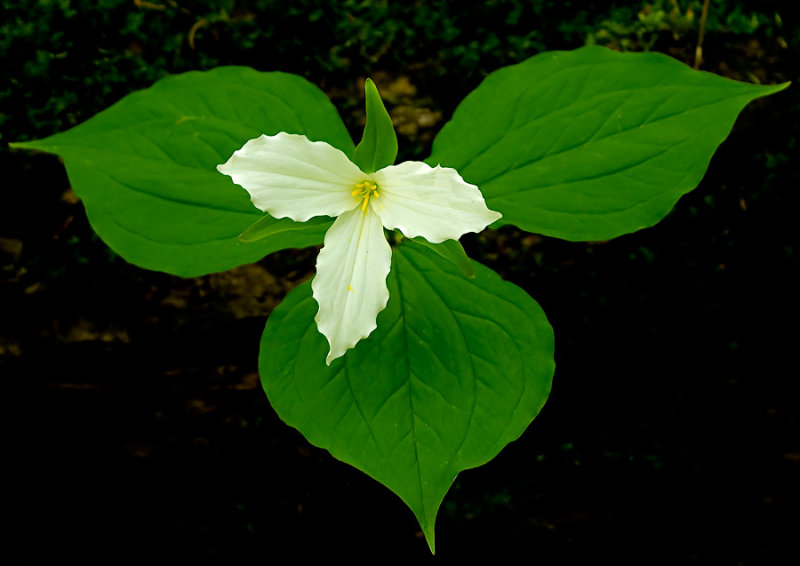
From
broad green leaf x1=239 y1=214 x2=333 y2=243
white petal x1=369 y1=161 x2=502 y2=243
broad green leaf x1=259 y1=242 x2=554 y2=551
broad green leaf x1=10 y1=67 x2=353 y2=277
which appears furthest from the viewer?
broad green leaf x1=10 y1=67 x2=353 y2=277

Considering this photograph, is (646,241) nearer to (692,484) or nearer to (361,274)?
(692,484)

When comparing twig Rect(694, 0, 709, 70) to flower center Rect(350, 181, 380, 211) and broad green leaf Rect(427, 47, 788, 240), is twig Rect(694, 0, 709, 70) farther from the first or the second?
flower center Rect(350, 181, 380, 211)

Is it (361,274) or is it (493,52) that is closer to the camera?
(361,274)

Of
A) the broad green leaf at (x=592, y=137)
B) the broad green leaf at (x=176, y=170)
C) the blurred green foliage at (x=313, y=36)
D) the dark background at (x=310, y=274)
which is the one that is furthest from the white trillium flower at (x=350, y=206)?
the blurred green foliage at (x=313, y=36)

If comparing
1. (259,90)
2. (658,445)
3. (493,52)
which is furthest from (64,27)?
(658,445)

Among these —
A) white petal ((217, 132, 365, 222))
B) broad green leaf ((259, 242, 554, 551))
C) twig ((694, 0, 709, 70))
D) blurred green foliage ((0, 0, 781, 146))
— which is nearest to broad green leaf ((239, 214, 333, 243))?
white petal ((217, 132, 365, 222))

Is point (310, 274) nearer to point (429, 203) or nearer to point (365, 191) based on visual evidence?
point (365, 191)

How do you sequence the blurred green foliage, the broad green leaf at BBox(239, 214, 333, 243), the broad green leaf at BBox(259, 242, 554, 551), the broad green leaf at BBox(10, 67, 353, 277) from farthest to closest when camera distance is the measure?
the blurred green foliage, the broad green leaf at BBox(10, 67, 353, 277), the broad green leaf at BBox(259, 242, 554, 551), the broad green leaf at BBox(239, 214, 333, 243)

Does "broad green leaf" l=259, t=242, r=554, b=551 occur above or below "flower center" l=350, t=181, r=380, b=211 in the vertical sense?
below
